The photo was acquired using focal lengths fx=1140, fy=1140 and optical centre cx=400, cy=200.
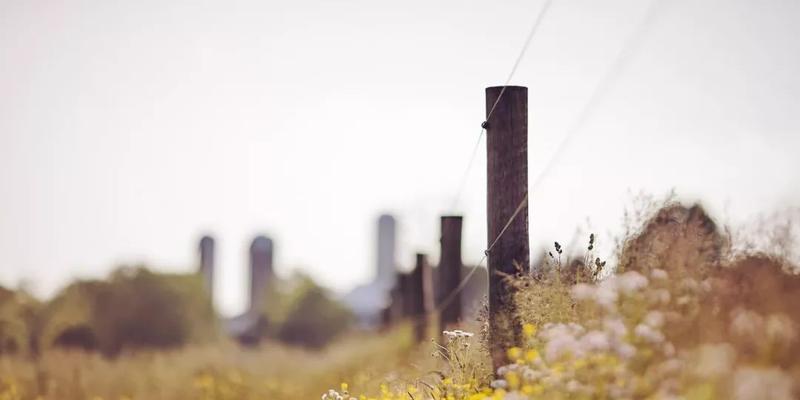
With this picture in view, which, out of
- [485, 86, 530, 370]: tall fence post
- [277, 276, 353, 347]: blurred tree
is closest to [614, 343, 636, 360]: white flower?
[485, 86, 530, 370]: tall fence post

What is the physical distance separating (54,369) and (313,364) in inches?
313

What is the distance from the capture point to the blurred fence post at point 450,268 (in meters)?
17.0

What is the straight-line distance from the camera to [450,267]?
→ 57.1 feet

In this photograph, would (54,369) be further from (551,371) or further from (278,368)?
(551,371)

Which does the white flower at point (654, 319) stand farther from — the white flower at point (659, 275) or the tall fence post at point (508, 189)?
the tall fence post at point (508, 189)

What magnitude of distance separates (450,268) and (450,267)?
2cm

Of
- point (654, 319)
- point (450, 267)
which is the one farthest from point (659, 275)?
→ point (450, 267)

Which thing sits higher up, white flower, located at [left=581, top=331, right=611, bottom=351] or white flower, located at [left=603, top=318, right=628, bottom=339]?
white flower, located at [left=603, top=318, right=628, bottom=339]

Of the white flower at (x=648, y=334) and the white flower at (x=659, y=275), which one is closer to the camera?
the white flower at (x=648, y=334)

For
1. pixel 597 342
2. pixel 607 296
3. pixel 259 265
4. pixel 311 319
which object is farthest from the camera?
pixel 259 265

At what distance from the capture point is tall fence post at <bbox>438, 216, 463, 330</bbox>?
55.8ft

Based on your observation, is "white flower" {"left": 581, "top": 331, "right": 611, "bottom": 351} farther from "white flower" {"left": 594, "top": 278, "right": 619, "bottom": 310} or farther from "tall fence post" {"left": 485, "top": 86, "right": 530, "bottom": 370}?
"tall fence post" {"left": 485, "top": 86, "right": 530, "bottom": 370}

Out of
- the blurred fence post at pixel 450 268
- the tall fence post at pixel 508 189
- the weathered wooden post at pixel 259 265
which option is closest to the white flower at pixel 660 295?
the tall fence post at pixel 508 189

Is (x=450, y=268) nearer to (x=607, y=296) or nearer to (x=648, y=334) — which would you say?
(x=607, y=296)
